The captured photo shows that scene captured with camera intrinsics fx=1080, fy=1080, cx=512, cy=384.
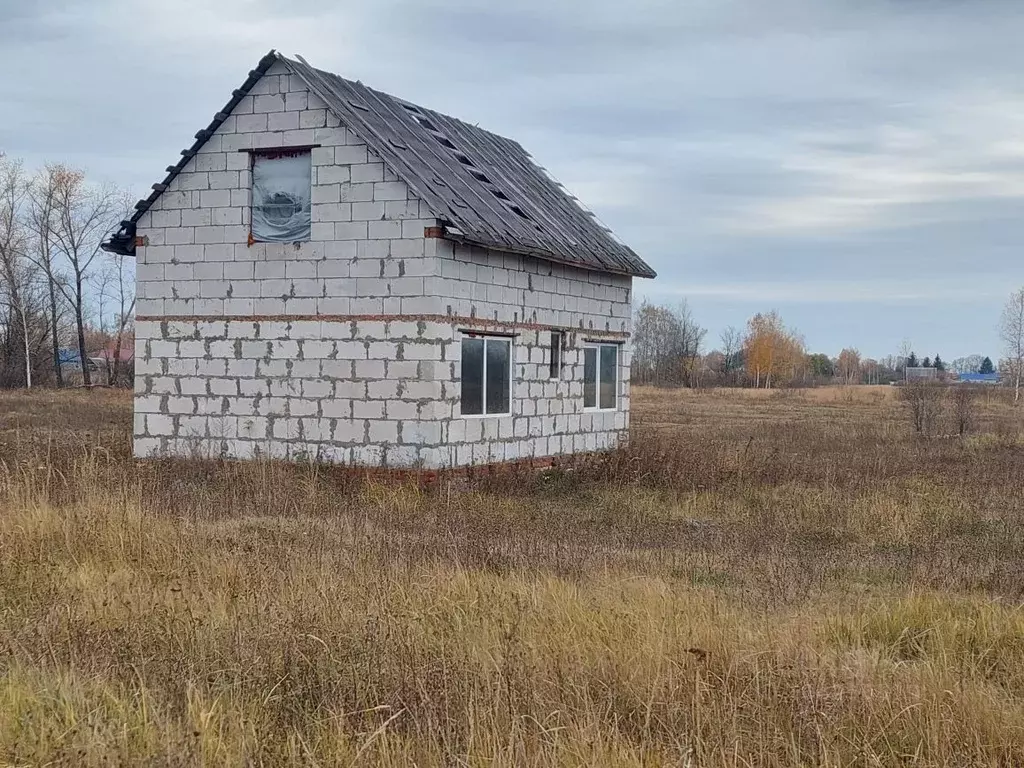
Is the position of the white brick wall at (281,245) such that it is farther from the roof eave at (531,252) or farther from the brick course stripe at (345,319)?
the roof eave at (531,252)

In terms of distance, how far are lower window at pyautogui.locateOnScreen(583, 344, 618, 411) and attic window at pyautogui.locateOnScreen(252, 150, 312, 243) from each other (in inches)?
218

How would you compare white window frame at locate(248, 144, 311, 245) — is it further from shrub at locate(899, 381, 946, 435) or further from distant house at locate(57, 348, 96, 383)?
distant house at locate(57, 348, 96, 383)

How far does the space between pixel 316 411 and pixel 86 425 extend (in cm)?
1280

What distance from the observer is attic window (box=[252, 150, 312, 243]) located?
14711 millimetres

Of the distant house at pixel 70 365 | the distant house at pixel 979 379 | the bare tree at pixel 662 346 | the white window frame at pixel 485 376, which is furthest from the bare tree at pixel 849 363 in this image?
the white window frame at pixel 485 376

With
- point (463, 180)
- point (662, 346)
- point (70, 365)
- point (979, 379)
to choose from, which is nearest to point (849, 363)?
point (979, 379)

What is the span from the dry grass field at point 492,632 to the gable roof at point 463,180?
14.3 ft

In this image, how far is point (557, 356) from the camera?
56.2 feet

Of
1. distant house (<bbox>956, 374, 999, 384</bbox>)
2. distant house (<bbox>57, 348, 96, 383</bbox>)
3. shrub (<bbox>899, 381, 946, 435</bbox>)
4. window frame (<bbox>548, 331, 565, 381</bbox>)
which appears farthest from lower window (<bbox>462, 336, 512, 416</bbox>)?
distant house (<bbox>956, 374, 999, 384</bbox>)

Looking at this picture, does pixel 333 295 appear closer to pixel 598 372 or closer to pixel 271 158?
pixel 271 158

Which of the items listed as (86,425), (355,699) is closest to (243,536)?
(355,699)

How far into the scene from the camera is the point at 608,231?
67.1 ft

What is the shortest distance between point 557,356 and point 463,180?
3.12 m

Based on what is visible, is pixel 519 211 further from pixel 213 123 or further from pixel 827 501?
pixel 827 501
